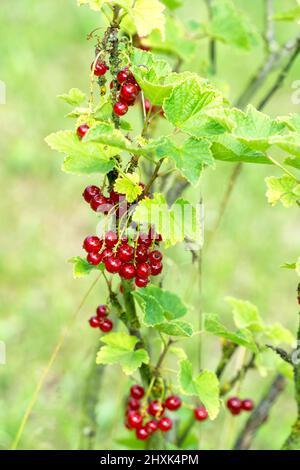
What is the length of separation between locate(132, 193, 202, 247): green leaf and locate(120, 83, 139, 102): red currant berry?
7.1 inches

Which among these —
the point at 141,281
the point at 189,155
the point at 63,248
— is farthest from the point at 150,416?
the point at 63,248

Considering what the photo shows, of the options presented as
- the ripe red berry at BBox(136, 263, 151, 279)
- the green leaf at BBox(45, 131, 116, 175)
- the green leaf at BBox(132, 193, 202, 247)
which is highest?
the green leaf at BBox(45, 131, 116, 175)

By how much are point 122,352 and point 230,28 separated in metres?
1.17

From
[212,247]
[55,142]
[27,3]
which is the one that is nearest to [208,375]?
[55,142]

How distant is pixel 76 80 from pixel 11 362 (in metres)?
2.22

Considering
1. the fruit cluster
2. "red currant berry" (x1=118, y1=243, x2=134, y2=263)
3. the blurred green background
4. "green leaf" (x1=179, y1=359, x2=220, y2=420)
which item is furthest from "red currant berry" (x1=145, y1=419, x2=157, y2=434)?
"red currant berry" (x1=118, y1=243, x2=134, y2=263)

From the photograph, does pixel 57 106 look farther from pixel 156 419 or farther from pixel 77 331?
pixel 156 419

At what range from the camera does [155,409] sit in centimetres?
161

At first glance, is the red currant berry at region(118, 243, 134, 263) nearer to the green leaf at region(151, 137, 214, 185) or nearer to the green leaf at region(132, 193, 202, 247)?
the green leaf at region(132, 193, 202, 247)

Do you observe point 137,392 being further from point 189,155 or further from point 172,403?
point 189,155

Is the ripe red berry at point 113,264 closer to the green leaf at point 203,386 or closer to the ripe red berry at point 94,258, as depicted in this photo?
the ripe red berry at point 94,258

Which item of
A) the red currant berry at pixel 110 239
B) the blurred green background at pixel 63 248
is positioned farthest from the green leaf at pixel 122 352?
the blurred green background at pixel 63 248

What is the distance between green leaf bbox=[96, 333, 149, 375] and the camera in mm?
1499

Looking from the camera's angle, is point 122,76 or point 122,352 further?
point 122,352
